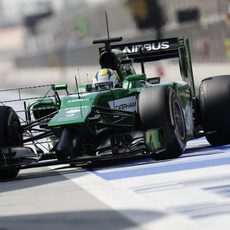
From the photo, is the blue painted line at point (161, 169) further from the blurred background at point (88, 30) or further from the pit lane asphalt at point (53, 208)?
the blurred background at point (88, 30)

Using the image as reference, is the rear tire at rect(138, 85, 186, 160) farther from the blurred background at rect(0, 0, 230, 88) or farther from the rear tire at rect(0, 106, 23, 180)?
the blurred background at rect(0, 0, 230, 88)

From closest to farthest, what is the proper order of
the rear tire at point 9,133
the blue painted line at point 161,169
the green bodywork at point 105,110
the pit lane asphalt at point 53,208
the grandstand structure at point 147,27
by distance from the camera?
1. the pit lane asphalt at point 53,208
2. the blue painted line at point 161,169
3. the green bodywork at point 105,110
4. the rear tire at point 9,133
5. the grandstand structure at point 147,27

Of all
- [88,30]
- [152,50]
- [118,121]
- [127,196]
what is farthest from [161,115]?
[88,30]

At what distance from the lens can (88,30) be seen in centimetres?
3156

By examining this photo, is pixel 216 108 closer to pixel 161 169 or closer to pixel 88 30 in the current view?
pixel 161 169

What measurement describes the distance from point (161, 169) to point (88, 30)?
21.3 metres

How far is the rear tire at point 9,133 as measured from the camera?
11.7 meters

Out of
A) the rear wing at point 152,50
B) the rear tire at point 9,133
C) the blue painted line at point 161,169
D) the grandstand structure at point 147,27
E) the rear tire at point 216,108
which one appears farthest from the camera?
the grandstand structure at point 147,27

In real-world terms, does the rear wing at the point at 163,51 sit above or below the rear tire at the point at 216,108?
above

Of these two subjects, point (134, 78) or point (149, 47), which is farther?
point (149, 47)

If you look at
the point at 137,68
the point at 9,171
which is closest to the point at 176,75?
the point at 137,68

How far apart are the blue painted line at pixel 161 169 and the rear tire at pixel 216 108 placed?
64.5 inches

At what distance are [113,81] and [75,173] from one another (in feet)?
7.00

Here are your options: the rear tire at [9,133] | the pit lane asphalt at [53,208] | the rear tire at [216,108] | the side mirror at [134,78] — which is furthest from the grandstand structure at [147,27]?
the pit lane asphalt at [53,208]
